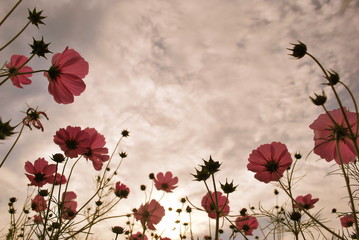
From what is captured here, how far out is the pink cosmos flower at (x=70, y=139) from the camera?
5.48 feet

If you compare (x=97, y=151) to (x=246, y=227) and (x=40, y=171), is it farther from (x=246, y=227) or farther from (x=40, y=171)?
(x=246, y=227)

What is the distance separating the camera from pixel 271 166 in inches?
61.7

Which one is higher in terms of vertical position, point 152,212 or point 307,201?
point 307,201

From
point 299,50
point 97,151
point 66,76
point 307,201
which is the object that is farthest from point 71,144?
point 307,201

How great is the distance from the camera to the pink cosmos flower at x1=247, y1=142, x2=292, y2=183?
1.54m

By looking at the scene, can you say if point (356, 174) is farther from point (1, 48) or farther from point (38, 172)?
point (38, 172)

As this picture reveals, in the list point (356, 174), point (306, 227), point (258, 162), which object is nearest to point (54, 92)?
point (258, 162)

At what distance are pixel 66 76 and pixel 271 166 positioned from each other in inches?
45.4

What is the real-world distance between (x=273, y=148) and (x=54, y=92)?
117cm

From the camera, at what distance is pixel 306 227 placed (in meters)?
2.16

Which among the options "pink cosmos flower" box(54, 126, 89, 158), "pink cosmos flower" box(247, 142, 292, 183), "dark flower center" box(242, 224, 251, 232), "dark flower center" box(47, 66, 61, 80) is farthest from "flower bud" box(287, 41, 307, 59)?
"dark flower center" box(242, 224, 251, 232)

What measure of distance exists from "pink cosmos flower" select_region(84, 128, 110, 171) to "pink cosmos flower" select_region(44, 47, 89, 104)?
74 cm

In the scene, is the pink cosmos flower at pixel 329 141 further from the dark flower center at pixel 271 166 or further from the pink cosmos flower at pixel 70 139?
the pink cosmos flower at pixel 70 139

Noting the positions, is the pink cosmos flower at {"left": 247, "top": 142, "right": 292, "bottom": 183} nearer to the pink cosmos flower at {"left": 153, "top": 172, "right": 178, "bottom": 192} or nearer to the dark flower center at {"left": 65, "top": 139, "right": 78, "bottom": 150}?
the dark flower center at {"left": 65, "top": 139, "right": 78, "bottom": 150}
